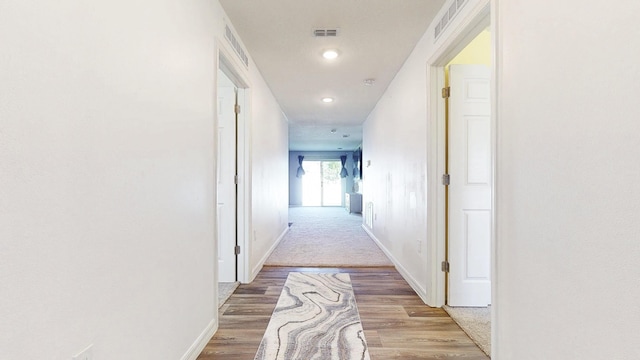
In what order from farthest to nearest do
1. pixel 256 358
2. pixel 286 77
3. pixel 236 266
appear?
pixel 286 77, pixel 236 266, pixel 256 358

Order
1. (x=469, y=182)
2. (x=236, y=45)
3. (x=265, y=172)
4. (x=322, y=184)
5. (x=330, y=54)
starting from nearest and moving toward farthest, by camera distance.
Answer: (x=469, y=182)
(x=236, y=45)
(x=330, y=54)
(x=265, y=172)
(x=322, y=184)

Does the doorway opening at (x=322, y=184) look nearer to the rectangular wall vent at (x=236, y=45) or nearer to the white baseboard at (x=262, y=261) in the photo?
the white baseboard at (x=262, y=261)

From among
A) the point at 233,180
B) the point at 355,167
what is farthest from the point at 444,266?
the point at 355,167

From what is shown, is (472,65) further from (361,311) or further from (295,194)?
(295,194)

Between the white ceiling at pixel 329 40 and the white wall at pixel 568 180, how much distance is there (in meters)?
1.03

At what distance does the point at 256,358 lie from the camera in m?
1.82

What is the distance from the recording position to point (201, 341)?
1907 mm

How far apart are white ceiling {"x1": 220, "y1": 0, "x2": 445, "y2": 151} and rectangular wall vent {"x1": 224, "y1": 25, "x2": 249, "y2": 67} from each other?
86mm

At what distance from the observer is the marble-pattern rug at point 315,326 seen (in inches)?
73.9

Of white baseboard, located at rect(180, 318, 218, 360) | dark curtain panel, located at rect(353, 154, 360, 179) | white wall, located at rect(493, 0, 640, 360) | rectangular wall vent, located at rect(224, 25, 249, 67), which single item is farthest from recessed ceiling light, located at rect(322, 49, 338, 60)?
dark curtain panel, located at rect(353, 154, 360, 179)

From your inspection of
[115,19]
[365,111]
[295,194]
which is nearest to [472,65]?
[115,19]

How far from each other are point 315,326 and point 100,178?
1735mm

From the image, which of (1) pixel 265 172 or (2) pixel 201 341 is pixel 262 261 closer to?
(1) pixel 265 172

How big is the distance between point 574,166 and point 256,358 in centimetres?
185
